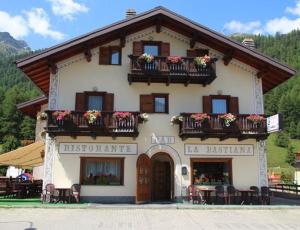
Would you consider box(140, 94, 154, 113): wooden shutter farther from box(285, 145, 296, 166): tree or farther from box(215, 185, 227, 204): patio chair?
box(285, 145, 296, 166): tree

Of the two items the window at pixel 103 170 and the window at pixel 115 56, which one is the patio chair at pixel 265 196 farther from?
the window at pixel 115 56

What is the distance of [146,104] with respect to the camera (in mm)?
20484

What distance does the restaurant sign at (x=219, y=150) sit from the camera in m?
20.2

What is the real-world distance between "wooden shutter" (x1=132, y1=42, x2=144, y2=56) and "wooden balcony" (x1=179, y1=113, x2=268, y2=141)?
4064mm

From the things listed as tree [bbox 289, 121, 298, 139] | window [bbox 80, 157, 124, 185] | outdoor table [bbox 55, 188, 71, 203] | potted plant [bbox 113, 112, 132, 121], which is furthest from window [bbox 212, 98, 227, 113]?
tree [bbox 289, 121, 298, 139]

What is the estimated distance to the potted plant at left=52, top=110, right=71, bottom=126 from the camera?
18.8m

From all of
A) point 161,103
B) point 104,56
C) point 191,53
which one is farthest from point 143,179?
point 191,53

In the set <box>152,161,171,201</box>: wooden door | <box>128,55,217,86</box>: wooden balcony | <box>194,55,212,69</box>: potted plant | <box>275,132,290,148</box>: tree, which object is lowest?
<box>152,161,171,201</box>: wooden door

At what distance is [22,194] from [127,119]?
7438mm

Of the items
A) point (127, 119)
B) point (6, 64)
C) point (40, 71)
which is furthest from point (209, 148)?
point (6, 64)

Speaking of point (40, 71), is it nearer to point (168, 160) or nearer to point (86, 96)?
point (86, 96)

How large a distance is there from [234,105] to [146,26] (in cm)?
618

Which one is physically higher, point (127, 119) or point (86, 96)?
point (86, 96)
